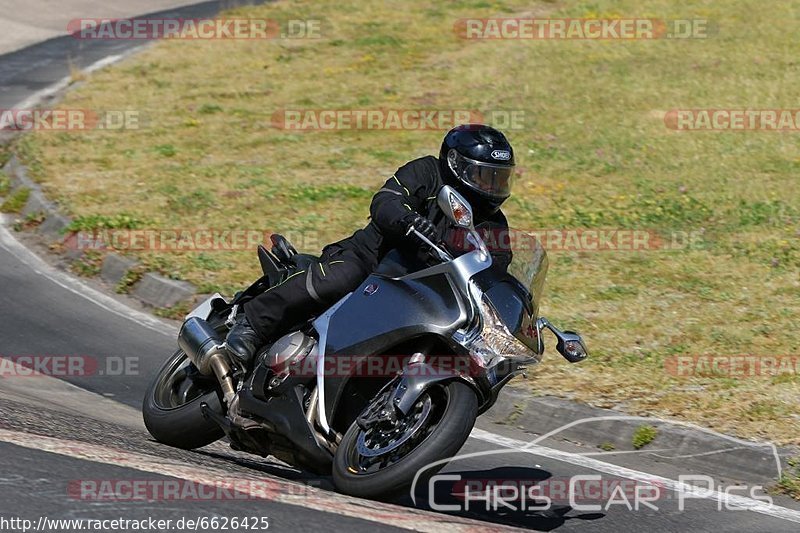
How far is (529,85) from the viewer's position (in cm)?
1903

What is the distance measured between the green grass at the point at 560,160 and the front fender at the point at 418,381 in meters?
2.95

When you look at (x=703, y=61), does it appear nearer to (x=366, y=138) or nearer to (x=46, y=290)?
(x=366, y=138)

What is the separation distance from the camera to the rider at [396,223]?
5.93 metres

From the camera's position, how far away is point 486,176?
5.94m

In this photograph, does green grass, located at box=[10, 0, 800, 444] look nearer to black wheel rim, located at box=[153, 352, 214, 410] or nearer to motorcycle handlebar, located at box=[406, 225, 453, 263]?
black wheel rim, located at box=[153, 352, 214, 410]

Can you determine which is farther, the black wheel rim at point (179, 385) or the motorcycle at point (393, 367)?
the black wheel rim at point (179, 385)

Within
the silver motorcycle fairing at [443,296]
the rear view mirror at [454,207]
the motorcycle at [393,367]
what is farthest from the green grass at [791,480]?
the rear view mirror at [454,207]

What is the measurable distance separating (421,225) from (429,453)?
1123mm

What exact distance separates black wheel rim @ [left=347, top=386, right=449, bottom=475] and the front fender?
0.07m

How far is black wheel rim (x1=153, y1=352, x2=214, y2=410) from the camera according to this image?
6.97 metres

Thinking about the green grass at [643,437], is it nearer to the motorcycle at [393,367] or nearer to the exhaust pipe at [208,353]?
the motorcycle at [393,367]

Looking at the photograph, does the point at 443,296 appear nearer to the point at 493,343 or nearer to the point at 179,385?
the point at 493,343

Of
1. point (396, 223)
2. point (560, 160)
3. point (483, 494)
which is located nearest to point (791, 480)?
point (483, 494)

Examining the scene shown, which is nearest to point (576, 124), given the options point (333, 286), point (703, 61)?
point (703, 61)
